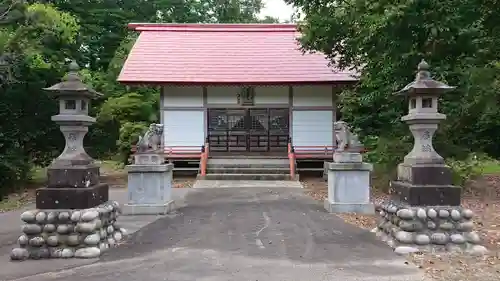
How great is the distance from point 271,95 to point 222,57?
9.39 feet

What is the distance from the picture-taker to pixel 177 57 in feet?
64.2

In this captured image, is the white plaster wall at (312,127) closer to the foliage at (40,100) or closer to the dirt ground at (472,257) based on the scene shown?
the dirt ground at (472,257)

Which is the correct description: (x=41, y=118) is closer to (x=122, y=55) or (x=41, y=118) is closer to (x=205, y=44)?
(x=205, y=44)

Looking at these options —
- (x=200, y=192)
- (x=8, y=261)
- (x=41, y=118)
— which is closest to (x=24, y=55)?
(x=41, y=118)

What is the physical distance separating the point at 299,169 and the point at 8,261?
12.7m

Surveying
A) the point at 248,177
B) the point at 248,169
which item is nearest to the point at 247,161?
the point at 248,169

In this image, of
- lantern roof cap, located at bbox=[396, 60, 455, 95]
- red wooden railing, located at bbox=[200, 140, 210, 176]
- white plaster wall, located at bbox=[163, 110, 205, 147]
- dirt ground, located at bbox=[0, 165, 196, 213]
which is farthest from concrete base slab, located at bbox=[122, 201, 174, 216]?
white plaster wall, located at bbox=[163, 110, 205, 147]

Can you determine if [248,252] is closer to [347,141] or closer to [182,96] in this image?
[347,141]

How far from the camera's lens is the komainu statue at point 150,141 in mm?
10211

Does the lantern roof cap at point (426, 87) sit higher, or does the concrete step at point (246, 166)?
the lantern roof cap at point (426, 87)

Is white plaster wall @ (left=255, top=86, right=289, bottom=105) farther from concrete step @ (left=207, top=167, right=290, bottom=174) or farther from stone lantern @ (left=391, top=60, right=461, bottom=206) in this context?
stone lantern @ (left=391, top=60, right=461, bottom=206)

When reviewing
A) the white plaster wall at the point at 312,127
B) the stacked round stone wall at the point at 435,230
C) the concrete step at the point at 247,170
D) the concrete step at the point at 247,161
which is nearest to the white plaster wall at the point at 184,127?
the concrete step at the point at 247,161

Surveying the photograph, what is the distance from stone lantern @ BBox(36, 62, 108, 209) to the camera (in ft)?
22.3

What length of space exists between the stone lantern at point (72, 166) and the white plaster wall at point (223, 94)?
37.3ft
